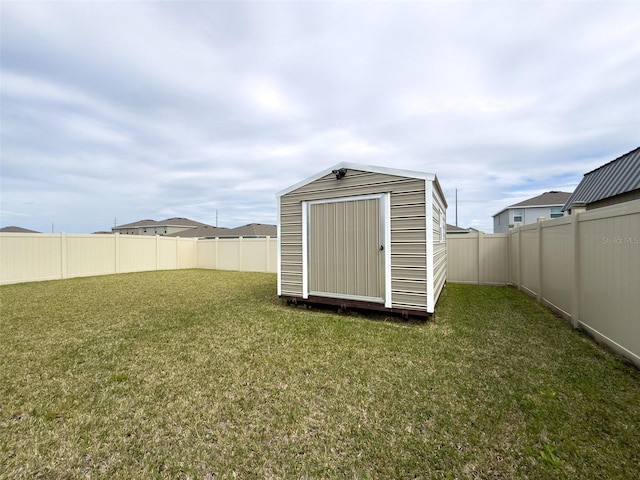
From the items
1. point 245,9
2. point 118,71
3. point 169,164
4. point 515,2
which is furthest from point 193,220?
point 515,2

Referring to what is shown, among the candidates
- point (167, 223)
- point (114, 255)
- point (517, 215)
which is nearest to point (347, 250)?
point (114, 255)

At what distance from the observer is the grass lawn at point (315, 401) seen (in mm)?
1746

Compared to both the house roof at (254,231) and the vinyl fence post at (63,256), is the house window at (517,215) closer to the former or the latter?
the house roof at (254,231)

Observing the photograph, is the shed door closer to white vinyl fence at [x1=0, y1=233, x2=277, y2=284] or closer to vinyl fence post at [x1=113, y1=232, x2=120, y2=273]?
white vinyl fence at [x1=0, y1=233, x2=277, y2=284]

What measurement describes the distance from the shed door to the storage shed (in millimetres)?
18

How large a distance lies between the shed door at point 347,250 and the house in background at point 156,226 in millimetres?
36939

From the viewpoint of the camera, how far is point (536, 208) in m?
21.7

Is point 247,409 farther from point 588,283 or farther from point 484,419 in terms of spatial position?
point 588,283

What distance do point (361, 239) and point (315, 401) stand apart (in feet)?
10.6

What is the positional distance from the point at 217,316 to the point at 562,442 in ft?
16.2

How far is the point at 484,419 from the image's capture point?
7.02ft

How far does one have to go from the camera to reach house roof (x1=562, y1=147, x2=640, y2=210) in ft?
25.9

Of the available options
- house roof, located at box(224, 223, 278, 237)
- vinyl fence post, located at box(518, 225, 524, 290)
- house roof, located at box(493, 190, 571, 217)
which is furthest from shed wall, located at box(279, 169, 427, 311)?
house roof, located at box(493, 190, 571, 217)

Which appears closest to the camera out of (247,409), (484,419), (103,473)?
(103,473)
